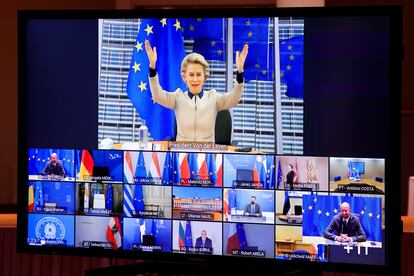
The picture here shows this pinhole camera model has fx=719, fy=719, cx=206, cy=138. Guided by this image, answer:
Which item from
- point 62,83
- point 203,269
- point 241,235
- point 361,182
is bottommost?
point 203,269

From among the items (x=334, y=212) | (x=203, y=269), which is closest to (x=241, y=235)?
(x=203, y=269)

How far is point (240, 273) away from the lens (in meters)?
1.96

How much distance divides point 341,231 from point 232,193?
30cm

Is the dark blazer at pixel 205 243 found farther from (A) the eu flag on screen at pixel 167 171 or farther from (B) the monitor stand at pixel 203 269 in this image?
(A) the eu flag on screen at pixel 167 171

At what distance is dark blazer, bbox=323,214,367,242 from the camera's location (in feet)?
6.12

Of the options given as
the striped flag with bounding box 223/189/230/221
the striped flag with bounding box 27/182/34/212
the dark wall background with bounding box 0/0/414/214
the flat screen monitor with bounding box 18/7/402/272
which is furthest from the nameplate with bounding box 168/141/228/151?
the dark wall background with bounding box 0/0/414/214

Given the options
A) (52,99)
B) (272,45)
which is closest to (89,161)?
(52,99)

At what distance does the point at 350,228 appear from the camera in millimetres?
1868

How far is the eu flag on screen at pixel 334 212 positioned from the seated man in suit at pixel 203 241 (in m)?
0.26

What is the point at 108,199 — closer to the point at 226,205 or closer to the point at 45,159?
the point at 45,159

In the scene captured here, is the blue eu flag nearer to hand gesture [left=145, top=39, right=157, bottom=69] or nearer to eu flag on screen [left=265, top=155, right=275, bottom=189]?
eu flag on screen [left=265, top=155, right=275, bottom=189]

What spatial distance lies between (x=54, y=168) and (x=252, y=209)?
1.91ft
